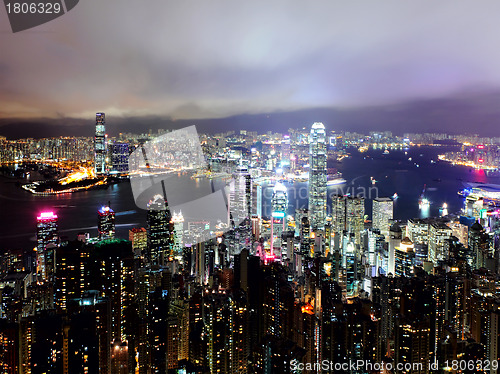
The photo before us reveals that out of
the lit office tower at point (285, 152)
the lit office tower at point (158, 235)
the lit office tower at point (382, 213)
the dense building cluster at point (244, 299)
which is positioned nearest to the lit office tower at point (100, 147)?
the dense building cluster at point (244, 299)

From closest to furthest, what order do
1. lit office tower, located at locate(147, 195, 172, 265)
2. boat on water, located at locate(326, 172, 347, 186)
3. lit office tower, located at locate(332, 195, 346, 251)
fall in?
lit office tower, located at locate(147, 195, 172, 265)
lit office tower, located at locate(332, 195, 346, 251)
boat on water, located at locate(326, 172, 347, 186)

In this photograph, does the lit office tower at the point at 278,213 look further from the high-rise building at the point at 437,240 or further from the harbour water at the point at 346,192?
the high-rise building at the point at 437,240

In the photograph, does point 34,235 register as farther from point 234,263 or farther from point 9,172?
point 234,263

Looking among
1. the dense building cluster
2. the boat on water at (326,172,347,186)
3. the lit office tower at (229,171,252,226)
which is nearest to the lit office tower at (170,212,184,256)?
the dense building cluster

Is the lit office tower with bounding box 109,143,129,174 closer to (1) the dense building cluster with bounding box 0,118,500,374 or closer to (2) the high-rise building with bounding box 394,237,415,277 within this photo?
(1) the dense building cluster with bounding box 0,118,500,374

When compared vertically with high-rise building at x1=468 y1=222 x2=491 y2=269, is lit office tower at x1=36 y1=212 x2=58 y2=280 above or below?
above

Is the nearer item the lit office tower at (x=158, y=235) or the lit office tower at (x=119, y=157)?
the lit office tower at (x=158, y=235)
